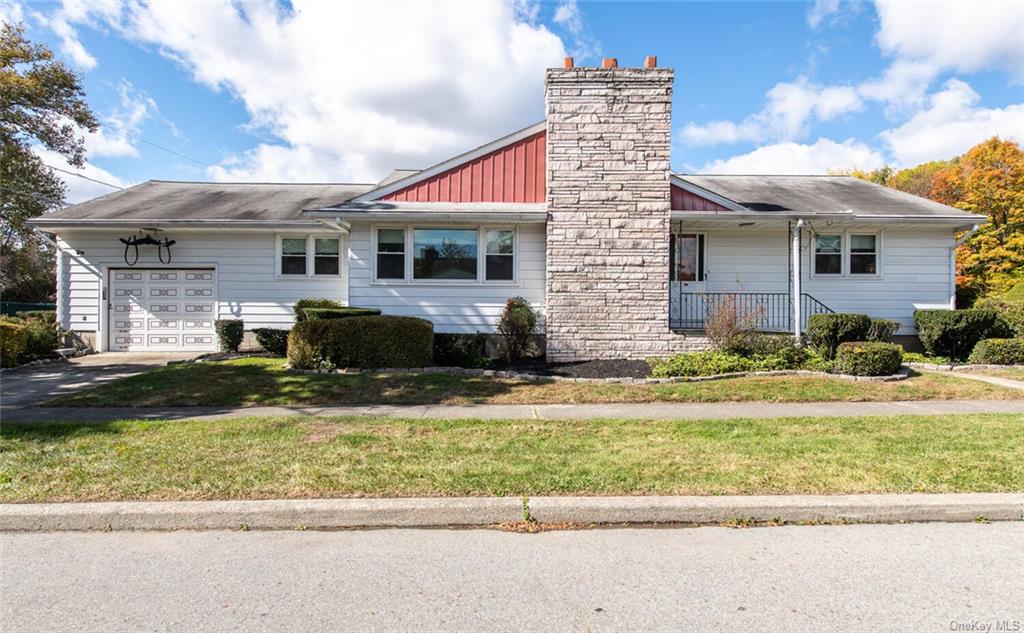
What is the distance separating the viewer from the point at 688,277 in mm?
14297

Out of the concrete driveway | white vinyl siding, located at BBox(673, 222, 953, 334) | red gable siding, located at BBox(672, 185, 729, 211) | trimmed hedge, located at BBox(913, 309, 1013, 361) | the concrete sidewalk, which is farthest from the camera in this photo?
white vinyl siding, located at BBox(673, 222, 953, 334)

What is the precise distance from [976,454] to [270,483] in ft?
21.7

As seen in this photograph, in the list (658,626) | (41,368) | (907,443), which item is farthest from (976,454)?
(41,368)

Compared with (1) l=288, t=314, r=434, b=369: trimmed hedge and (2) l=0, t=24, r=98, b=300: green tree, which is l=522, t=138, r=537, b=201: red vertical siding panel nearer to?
(1) l=288, t=314, r=434, b=369: trimmed hedge

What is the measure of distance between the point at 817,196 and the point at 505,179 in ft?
30.5

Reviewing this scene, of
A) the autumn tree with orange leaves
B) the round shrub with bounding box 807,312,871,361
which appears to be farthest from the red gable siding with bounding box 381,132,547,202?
the autumn tree with orange leaves

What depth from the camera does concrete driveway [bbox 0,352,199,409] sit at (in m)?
8.95

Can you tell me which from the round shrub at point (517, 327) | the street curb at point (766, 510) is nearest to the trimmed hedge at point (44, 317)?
the round shrub at point (517, 327)

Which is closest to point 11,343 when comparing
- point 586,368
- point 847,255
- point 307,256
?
point 307,256

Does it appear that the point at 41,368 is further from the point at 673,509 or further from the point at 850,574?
the point at 850,574

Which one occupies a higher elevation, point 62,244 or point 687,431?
point 62,244

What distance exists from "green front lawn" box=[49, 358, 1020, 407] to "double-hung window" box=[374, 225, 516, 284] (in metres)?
3.81

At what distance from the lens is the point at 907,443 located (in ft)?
19.1
